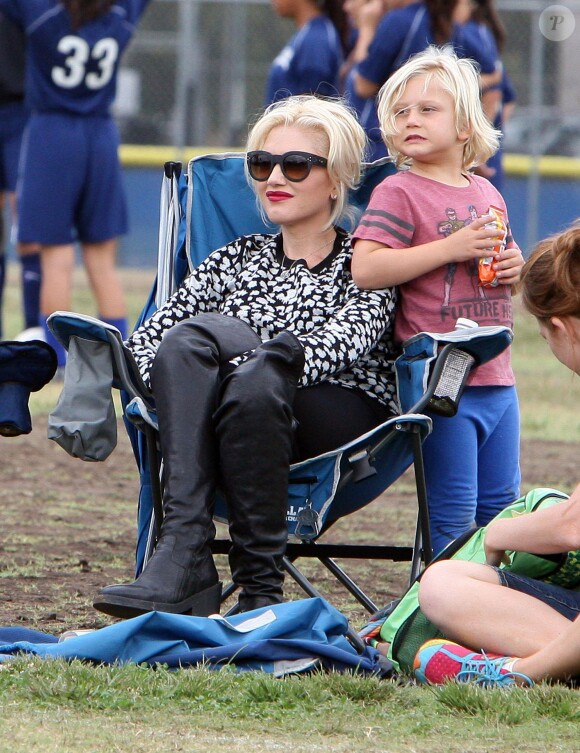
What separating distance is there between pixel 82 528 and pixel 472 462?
1632mm

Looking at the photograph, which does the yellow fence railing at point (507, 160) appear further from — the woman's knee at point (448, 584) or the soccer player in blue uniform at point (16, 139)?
the woman's knee at point (448, 584)

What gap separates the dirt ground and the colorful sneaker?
653 mm

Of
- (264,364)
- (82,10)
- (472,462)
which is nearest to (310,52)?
(82,10)

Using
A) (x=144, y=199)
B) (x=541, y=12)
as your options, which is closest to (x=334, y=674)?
(x=541, y=12)

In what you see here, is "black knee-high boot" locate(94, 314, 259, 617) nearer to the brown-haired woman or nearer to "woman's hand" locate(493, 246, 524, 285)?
the brown-haired woman

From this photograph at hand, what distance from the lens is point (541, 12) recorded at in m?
11.6

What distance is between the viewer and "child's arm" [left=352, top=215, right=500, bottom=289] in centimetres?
318

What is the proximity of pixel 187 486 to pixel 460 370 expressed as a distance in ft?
2.16

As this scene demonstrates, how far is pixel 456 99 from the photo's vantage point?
3.34 metres

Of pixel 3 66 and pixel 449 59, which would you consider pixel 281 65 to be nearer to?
pixel 3 66

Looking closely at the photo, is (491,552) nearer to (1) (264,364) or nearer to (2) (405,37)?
(1) (264,364)

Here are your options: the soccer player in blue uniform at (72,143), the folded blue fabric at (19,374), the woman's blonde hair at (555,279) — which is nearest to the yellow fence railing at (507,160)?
the soccer player in blue uniform at (72,143)

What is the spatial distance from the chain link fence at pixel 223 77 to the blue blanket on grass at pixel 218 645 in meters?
9.86

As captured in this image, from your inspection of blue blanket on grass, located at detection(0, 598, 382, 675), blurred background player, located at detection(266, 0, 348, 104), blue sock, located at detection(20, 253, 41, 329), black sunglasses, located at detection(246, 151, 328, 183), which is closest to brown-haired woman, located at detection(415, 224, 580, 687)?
blue blanket on grass, located at detection(0, 598, 382, 675)
